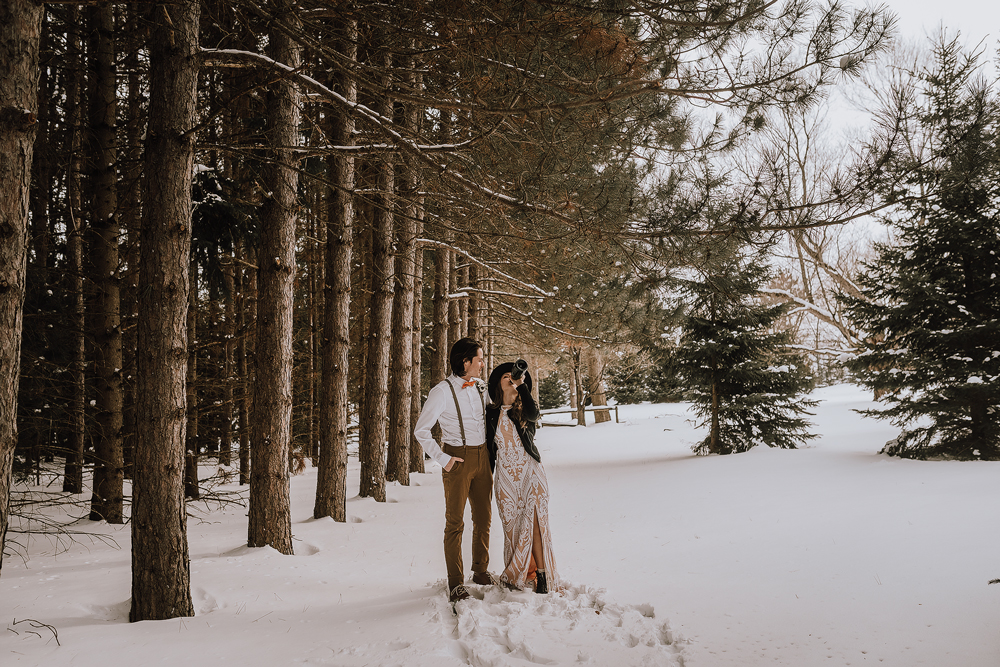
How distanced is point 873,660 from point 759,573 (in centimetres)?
192

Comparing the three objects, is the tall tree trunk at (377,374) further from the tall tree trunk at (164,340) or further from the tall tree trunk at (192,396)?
the tall tree trunk at (164,340)

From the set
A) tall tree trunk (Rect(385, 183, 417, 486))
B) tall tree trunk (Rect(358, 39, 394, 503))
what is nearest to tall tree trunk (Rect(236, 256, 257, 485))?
tall tree trunk (Rect(358, 39, 394, 503))

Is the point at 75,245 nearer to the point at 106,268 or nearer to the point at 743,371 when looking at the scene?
the point at 106,268

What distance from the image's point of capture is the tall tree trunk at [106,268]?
7.29 meters

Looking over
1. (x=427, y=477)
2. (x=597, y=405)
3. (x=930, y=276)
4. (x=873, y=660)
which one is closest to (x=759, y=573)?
(x=873, y=660)

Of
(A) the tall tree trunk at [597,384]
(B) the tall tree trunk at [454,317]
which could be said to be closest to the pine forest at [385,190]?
(B) the tall tree trunk at [454,317]

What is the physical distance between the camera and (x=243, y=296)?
11.7 m

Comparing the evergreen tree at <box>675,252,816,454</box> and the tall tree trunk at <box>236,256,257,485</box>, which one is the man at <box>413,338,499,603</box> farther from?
the evergreen tree at <box>675,252,816,454</box>

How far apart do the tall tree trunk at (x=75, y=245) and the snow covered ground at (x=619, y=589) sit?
5.02ft

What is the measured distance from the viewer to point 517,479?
16.3 ft

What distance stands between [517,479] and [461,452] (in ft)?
1.86

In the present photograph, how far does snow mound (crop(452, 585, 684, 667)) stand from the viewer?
357 centimetres

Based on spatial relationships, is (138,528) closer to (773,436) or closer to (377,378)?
(377,378)

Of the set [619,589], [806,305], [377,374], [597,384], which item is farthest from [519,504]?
[597,384]
